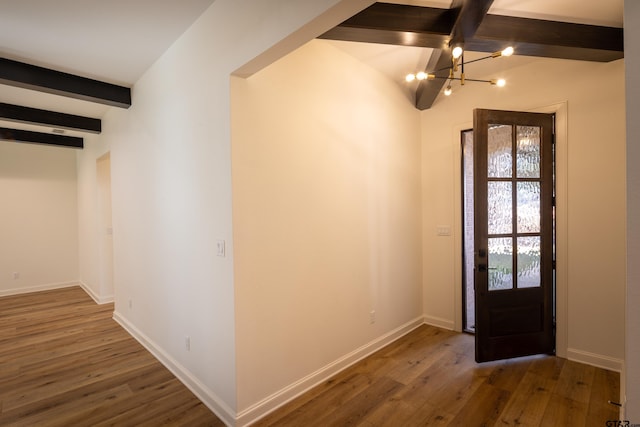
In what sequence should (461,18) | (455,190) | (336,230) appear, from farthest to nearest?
(455,190) < (336,230) < (461,18)

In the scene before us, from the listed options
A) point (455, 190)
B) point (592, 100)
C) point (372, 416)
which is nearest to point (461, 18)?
point (592, 100)

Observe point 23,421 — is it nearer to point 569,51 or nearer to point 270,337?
point 270,337

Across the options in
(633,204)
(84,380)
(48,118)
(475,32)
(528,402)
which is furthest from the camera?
(48,118)

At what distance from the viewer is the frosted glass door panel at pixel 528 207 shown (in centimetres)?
293

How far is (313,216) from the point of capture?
8.28 feet

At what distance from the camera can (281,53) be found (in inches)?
68.9

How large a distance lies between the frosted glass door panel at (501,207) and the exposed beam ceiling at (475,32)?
1122 millimetres

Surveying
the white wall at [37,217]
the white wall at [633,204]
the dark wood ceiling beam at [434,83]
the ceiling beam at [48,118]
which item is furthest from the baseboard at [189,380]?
the white wall at [37,217]

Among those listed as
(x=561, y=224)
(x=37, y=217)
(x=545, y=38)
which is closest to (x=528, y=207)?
(x=561, y=224)

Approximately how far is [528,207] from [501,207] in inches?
10.3

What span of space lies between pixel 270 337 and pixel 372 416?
88cm

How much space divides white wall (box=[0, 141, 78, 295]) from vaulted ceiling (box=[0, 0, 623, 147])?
3848mm

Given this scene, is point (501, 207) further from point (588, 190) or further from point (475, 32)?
point (475, 32)

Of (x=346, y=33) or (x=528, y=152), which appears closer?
(x=346, y=33)
